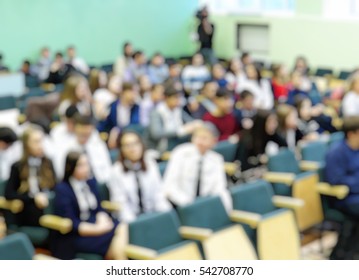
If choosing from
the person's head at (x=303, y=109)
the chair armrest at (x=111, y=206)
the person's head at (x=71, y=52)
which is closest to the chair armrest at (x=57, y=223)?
the chair armrest at (x=111, y=206)

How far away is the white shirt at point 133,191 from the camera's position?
4.90 meters

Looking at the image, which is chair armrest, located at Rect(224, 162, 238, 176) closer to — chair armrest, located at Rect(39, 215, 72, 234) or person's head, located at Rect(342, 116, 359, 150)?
person's head, located at Rect(342, 116, 359, 150)

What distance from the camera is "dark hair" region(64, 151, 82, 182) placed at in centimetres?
457

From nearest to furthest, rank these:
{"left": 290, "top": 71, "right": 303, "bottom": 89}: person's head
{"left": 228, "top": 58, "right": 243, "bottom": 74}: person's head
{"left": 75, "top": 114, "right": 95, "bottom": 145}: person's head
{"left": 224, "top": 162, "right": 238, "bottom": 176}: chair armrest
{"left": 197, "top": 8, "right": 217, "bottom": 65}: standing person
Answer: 1. {"left": 75, "top": 114, "right": 95, "bottom": 145}: person's head
2. {"left": 224, "top": 162, "right": 238, "bottom": 176}: chair armrest
3. {"left": 290, "top": 71, "right": 303, "bottom": 89}: person's head
4. {"left": 228, "top": 58, "right": 243, "bottom": 74}: person's head
5. {"left": 197, "top": 8, "right": 217, "bottom": 65}: standing person

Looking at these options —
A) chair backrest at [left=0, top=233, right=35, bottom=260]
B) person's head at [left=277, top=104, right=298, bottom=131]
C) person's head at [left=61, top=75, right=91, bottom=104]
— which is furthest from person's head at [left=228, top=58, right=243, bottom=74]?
chair backrest at [left=0, top=233, right=35, bottom=260]

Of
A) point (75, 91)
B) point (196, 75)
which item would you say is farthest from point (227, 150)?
point (196, 75)

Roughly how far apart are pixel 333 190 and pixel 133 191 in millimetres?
1640

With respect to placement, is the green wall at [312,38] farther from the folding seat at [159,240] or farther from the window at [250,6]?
the folding seat at [159,240]

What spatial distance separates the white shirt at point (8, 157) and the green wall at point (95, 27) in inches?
274

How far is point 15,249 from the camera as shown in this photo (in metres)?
3.82

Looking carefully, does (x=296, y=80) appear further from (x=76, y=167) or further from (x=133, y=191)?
(x=76, y=167)

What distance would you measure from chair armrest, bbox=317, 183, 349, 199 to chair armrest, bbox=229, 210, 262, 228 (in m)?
0.82

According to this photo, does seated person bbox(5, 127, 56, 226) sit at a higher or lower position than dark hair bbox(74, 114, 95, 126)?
lower

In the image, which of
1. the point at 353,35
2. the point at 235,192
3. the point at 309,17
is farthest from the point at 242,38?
the point at 235,192
